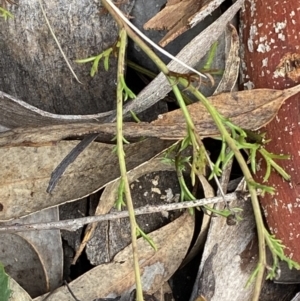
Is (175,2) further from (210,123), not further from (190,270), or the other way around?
(190,270)

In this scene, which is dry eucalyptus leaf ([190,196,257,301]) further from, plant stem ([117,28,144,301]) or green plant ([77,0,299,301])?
plant stem ([117,28,144,301])

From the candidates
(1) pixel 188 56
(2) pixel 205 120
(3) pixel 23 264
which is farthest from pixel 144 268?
(1) pixel 188 56

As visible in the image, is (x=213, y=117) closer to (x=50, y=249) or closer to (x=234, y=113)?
(x=234, y=113)

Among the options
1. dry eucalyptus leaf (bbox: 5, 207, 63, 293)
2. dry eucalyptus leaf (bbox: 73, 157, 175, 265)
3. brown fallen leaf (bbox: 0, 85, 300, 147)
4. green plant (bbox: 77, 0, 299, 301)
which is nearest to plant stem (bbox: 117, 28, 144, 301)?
green plant (bbox: 77, 0, 299, 301)

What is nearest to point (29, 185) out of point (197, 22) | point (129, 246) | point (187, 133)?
point (129, 246)

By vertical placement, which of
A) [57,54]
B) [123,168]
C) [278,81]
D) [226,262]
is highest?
[57,54]

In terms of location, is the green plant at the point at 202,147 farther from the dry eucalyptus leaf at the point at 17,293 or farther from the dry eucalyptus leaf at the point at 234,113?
the dry eucalyptus leaf at the point at 17,293
